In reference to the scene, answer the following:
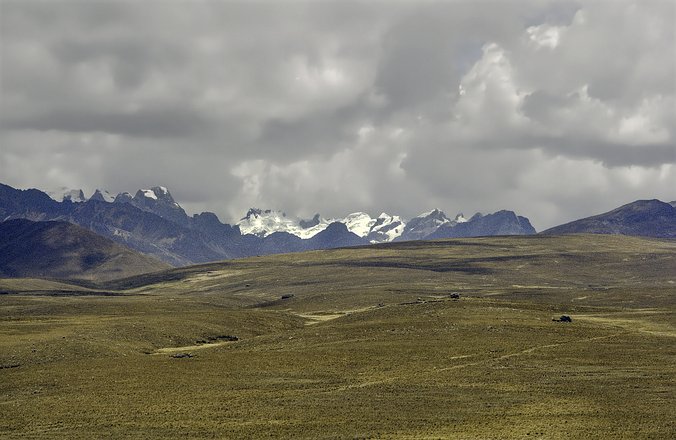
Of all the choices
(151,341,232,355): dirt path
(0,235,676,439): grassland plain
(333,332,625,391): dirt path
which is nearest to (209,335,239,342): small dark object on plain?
(0,235,676,439): grassland plain

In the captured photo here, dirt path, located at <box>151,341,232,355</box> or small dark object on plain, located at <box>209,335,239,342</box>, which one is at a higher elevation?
small dark object on plain, located at <box>209,335,239,342</box>

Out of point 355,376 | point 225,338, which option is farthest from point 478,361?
point 225,338

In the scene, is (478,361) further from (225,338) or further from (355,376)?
(225,338)

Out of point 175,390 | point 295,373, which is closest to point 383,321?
point 295,373

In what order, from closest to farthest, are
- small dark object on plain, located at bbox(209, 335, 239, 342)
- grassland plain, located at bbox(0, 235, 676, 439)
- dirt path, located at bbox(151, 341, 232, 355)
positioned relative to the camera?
grassland plain, located at bbox(0, 235, 676, 439)
dirt path, located at bbox(151, 341, 232, 355)
small dark object on plain, located at bbox(209, 335, 239, 342)


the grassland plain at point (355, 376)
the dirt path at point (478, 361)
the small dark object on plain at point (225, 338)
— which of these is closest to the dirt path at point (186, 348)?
the grassland plain at point (355, 376)

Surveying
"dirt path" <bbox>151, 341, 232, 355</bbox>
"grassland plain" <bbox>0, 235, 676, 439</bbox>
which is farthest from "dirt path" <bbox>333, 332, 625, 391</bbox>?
"dirt path" <bbox>151, 341, 232, 355</bbox>

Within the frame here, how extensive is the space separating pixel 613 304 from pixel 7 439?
5570 inches

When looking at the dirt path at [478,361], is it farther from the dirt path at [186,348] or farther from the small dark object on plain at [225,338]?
the small dark object on plain at [225,338]

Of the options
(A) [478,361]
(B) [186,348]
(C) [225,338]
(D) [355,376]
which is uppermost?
(C) [225,338]

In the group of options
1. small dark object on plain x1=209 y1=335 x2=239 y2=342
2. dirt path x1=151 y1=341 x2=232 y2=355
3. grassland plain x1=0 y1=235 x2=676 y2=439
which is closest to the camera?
grassland plain x1=0 y1=235 x2=676 y2=439

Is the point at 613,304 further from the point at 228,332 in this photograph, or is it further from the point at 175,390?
the point at 175,390

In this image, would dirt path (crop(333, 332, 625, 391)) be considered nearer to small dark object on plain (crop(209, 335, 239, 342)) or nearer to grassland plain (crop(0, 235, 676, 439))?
grassland plain (crop(0, 235, 676, 439))

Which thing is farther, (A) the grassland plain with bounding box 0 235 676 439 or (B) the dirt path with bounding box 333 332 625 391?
(B) the dirt path with bounding box 333 332 625 391
